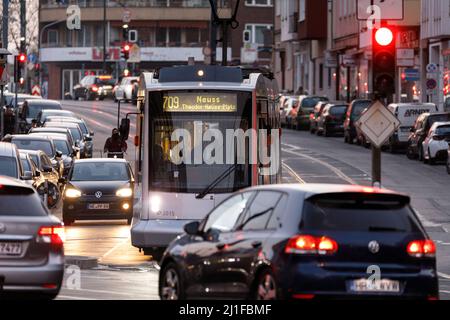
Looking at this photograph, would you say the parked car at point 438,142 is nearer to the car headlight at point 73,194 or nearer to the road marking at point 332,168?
the road marking at point 332,168

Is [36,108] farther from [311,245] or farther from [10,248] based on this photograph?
[311,245]

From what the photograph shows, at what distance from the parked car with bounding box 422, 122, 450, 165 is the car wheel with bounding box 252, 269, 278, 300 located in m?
35.3

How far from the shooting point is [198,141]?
24.0 meters

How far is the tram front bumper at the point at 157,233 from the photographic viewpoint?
77.9ft

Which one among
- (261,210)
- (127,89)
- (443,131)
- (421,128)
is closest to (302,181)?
(443,131)

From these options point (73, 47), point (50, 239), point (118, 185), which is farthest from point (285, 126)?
point (50, 239)

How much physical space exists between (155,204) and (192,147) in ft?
3.48

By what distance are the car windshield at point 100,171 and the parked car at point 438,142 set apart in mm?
15327

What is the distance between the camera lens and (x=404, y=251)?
13.8 metres

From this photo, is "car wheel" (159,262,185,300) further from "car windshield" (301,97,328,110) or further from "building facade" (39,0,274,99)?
"building facade" (39,0,274,99)

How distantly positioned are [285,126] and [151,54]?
52.1m

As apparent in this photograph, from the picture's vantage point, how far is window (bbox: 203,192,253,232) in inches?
586

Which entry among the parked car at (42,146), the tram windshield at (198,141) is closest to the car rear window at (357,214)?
the tram windshield at (198,141)
